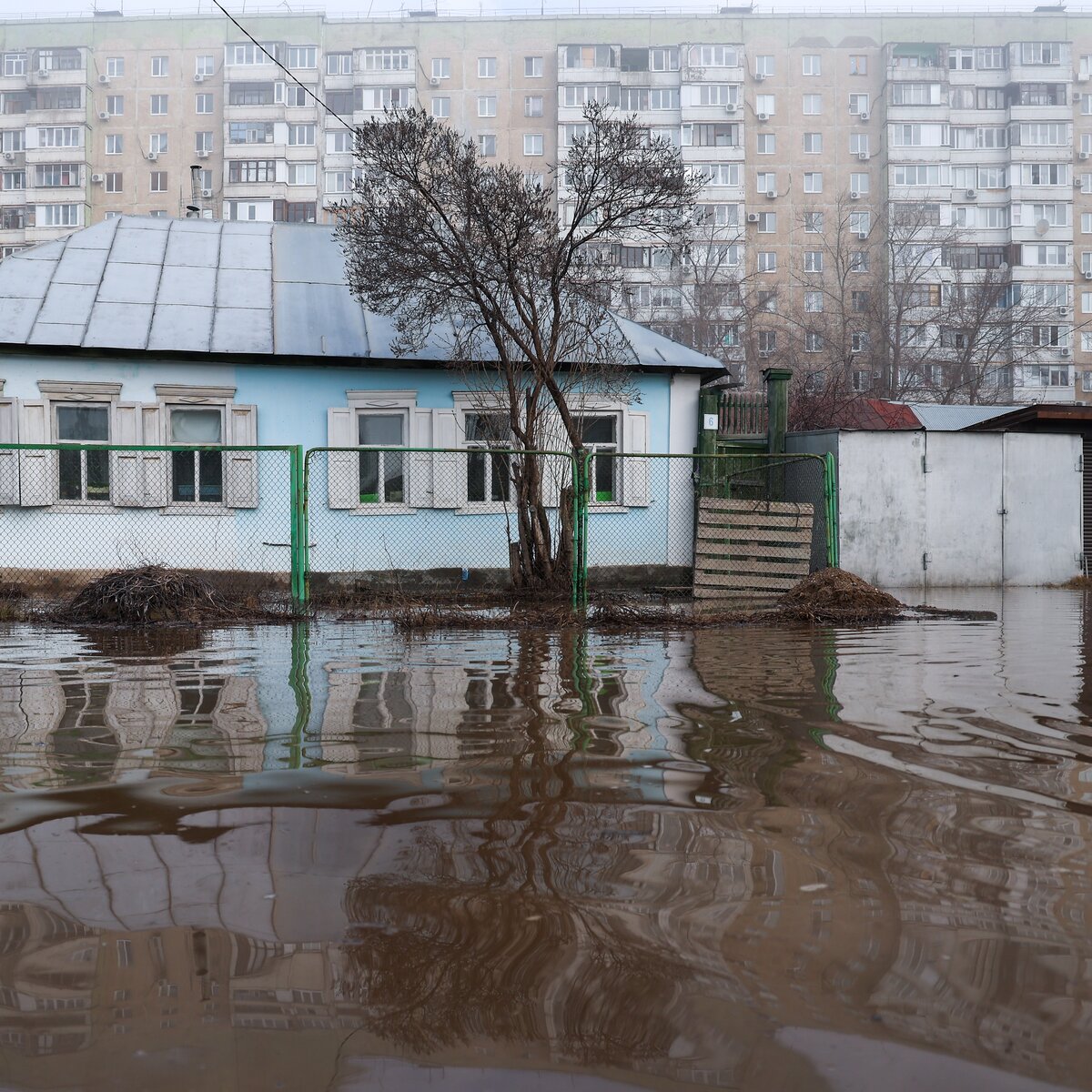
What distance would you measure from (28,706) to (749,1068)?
190 inches

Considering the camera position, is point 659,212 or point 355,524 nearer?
point 659,212

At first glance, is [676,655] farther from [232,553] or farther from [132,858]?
[232,553]

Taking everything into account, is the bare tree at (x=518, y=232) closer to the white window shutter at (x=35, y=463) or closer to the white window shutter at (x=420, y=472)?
the white window shutter at (x=420, y=472)

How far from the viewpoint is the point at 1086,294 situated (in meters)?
67.8

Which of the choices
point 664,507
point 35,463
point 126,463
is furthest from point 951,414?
point 35,463

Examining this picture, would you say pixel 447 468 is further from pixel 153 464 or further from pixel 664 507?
pixel 153 464

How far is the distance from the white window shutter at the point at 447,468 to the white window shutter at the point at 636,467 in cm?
239

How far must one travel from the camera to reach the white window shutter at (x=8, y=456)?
15.2 metres

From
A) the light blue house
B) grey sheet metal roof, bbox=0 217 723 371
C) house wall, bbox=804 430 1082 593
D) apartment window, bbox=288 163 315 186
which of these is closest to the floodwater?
the light blue house

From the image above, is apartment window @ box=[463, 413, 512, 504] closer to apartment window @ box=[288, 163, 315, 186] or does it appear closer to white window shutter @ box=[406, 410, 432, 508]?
white window shutter @ box=[406, 410, 432, 508]

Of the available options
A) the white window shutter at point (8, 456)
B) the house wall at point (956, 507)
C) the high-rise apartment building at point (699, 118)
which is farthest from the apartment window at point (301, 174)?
the house wall at point (956, 507)

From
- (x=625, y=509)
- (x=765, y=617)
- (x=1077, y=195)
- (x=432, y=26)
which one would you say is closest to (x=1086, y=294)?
(x=1077, y=195)

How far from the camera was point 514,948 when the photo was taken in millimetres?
2486

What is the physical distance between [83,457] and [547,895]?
14293mm
